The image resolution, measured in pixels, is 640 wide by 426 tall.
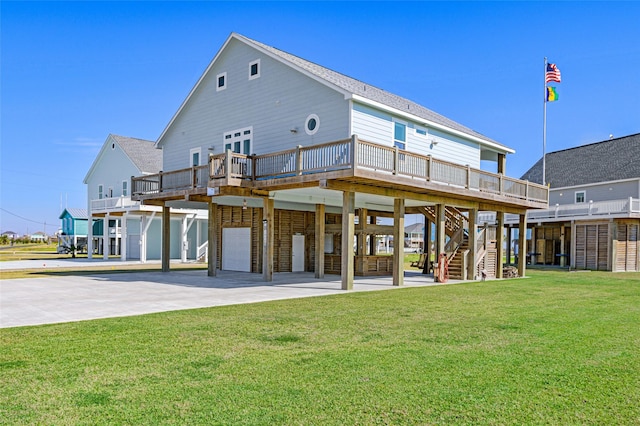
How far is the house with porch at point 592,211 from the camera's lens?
102 feet

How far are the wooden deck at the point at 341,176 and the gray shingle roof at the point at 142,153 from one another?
53.9 ft

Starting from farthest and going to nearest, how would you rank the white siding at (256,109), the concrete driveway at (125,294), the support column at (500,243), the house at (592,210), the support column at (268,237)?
1. the house at (592,210)
2. the support column at (500,243)
3. the support column at (268,237)
4. the white siding at (256,109)
5. the concrete driveway at (125,294)

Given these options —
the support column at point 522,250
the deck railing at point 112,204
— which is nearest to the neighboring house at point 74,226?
the deck railing at point 112,204

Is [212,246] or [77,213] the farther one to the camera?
[77,213]

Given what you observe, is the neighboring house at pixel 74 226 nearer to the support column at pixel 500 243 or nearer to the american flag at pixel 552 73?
the support column at pixel 500 243

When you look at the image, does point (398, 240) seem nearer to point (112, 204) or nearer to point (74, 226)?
point (112, 204)

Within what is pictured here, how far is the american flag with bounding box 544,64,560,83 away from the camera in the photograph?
103ft

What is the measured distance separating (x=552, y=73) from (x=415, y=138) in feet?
56.5

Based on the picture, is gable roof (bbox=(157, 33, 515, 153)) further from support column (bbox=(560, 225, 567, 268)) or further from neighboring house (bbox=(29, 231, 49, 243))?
neighboring house (bbox=(29, 231, 49, 243))

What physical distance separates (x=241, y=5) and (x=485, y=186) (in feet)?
39.9

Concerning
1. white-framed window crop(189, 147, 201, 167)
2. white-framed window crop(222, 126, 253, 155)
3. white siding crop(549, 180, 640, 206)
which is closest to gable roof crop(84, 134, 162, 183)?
white-framed window crop(189, 147, 201, 167)

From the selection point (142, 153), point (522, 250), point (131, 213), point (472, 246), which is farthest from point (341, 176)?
point (142, 153)

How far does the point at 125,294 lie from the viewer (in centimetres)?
1385

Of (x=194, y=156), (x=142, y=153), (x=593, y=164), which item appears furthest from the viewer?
(x=142, y=153)
